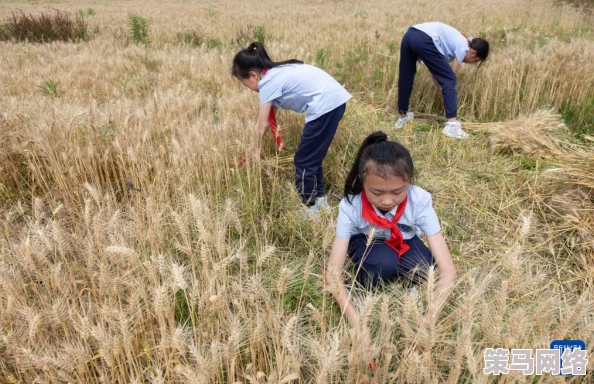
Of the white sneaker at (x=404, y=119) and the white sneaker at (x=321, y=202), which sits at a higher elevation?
the white sneaker at (x=404, y=119)

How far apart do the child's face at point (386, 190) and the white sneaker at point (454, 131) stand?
2.33m

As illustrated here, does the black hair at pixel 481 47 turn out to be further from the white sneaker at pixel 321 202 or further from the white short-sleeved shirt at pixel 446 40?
the white sneaker at pixel 321 202

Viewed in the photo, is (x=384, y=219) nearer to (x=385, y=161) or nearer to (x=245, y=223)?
(x=385, y=161)

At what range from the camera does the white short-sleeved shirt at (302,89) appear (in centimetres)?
251

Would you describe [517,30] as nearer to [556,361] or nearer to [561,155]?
[561,155]

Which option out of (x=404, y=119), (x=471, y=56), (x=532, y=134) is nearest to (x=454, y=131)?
(x=404, y=119)

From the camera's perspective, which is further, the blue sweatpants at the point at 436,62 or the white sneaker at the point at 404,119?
the white sneaker at the point at 404,119

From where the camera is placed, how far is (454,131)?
3703 mm

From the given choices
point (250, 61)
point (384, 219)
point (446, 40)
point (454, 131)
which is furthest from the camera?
point (446, 40)

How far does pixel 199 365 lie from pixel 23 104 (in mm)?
3165

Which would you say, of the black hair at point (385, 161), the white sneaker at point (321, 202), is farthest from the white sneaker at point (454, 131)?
the black hair at point (385, 161)

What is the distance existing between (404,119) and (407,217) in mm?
2469

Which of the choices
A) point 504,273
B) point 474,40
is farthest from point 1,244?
point 474,40

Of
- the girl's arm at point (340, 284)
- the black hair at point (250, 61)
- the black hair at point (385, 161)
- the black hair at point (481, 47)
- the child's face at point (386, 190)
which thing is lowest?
the girl's arm at point (340, 284)
